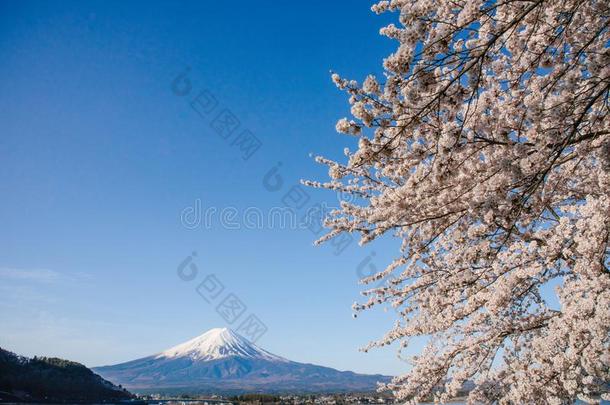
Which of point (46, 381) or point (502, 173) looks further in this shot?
point (46, 381)

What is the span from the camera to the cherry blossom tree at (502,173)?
10.8ft

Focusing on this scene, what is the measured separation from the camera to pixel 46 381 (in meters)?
80.9

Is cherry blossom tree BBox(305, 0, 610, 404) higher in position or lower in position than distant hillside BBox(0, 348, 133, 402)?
higher

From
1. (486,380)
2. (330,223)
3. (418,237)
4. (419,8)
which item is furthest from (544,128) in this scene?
(486,380)

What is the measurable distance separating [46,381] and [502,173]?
9821 centimetres

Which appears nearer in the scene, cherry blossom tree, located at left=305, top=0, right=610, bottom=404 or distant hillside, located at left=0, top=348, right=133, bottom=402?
cherry blossom tree, located at left=305, top=0, right=610, bottom=404

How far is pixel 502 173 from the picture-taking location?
360 cm

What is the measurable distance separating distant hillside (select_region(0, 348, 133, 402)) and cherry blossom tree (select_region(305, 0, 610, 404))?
8888cm

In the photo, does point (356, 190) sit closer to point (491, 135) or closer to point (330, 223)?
point (330, 223)

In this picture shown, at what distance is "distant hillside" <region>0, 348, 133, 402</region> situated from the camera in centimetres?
7775

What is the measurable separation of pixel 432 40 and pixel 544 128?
3.94 feet

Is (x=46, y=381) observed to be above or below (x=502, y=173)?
below

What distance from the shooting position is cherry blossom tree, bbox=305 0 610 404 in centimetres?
329

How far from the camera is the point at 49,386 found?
265 feet
